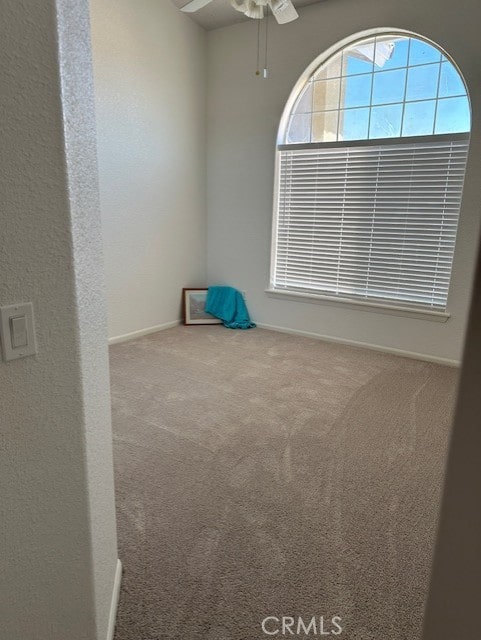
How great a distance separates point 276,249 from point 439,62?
2.08m

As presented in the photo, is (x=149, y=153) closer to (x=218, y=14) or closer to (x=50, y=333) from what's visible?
(x=218, y=14)

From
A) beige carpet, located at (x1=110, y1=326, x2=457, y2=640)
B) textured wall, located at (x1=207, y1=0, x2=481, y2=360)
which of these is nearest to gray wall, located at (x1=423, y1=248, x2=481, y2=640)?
beige carpet, located at (x1=110, y1=326, x2=457, y2=640)

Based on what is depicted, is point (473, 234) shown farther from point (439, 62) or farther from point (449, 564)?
point (449, 564)

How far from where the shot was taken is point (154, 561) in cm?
144

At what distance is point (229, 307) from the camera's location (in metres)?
4.48

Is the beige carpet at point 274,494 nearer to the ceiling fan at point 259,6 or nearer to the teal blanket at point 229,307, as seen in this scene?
the teal blanket at point 229,307

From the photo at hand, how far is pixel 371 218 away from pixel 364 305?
0.80 m

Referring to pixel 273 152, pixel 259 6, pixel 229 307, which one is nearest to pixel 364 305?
pixel 229 307

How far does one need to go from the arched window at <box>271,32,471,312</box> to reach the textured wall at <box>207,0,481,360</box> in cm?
12

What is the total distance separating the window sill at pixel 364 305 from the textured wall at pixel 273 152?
5 centimetres

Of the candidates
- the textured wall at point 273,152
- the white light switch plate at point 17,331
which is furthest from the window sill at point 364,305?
the white light switch plate at point 17,331

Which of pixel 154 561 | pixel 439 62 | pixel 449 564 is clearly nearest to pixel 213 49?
pixel 439 62

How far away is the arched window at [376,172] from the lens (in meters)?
3.23

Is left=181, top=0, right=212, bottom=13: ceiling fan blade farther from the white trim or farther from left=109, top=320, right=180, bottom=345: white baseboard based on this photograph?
the white trim
